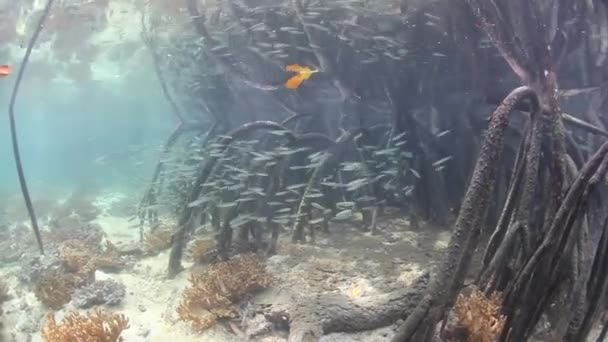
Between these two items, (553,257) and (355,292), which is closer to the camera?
(553,257)

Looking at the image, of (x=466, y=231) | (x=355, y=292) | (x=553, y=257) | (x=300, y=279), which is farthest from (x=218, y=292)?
(x=553, y=257)

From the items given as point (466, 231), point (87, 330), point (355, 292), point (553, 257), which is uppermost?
point (466, 231)

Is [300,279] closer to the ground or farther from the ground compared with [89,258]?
farther from the ground

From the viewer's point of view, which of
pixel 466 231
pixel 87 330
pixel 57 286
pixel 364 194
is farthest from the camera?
pixel 364 194

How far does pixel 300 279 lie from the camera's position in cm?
757

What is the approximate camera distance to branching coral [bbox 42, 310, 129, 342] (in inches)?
250

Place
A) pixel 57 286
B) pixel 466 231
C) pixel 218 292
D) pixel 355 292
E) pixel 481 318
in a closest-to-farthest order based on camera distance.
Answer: pixel 466 231 < pixel 481 318 < pixel 355 292 < pixel 218 292 < pixel 57 286

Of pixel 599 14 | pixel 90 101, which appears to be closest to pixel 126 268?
pixel 599 14

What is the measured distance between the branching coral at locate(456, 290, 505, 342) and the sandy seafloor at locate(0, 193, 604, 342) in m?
1.02

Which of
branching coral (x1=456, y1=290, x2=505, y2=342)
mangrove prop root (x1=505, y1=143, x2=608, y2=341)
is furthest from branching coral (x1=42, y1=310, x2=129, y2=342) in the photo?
mangrove prop root (x1=505, y1=143, x2=608, y2=341)

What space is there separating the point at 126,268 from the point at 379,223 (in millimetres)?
5444

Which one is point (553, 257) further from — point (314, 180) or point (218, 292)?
point (314, 180)

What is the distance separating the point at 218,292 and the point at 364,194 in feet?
14.0

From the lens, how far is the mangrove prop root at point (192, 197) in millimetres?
9102
